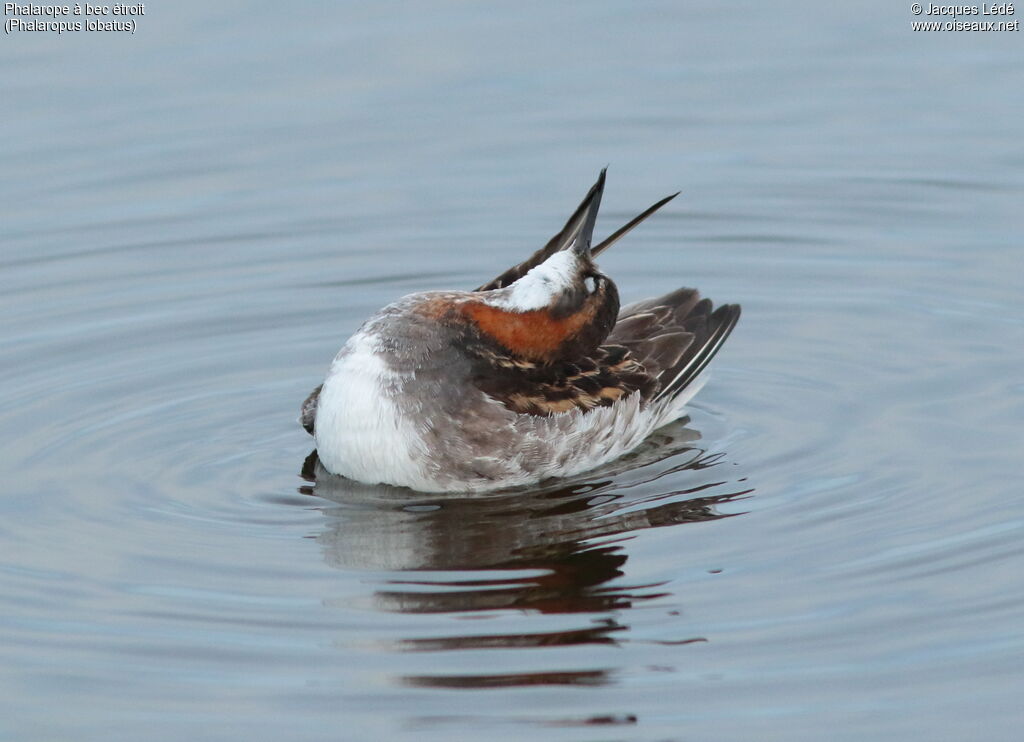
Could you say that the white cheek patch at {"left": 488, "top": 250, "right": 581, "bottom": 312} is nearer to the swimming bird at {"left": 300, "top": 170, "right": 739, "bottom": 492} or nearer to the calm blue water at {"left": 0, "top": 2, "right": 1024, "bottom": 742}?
the swimming bird at {"left": 300, "top": 170, "right": 739, "bottom": 492}

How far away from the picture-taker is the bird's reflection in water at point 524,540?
34.4 feet

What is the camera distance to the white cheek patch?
12.5 metres

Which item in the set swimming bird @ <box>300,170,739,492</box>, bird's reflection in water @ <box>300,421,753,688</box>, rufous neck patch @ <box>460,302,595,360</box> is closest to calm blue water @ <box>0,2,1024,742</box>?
bird's reflection in water @ <box>300,421,753,688</box>

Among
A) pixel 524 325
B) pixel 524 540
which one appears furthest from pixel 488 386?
pixel 524 540

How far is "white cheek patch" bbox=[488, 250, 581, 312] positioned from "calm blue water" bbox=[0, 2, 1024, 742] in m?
1.32

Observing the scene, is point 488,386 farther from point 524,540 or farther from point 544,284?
point 524,540

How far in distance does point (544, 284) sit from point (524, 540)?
181cm

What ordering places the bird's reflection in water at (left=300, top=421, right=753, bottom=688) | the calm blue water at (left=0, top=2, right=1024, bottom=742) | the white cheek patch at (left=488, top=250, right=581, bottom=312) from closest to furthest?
the calm blue water at (left=0, top=2, right=1024, bottom=742) → the bird's reflection in water at (left=300, top=421, right=753, bottom=688) → the white cheek patch at (left=488, top=250, right=581, bottom=312)

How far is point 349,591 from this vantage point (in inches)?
435

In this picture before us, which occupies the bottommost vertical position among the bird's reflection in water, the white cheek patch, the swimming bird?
the bird's reflection in water

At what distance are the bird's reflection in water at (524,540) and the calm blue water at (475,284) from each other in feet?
0.11

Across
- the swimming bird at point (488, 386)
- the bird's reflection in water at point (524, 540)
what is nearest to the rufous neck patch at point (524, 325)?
the swimming bird at point (488, 386)

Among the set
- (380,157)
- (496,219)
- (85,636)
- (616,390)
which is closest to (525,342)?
(616,390)

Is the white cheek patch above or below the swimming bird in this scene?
above
